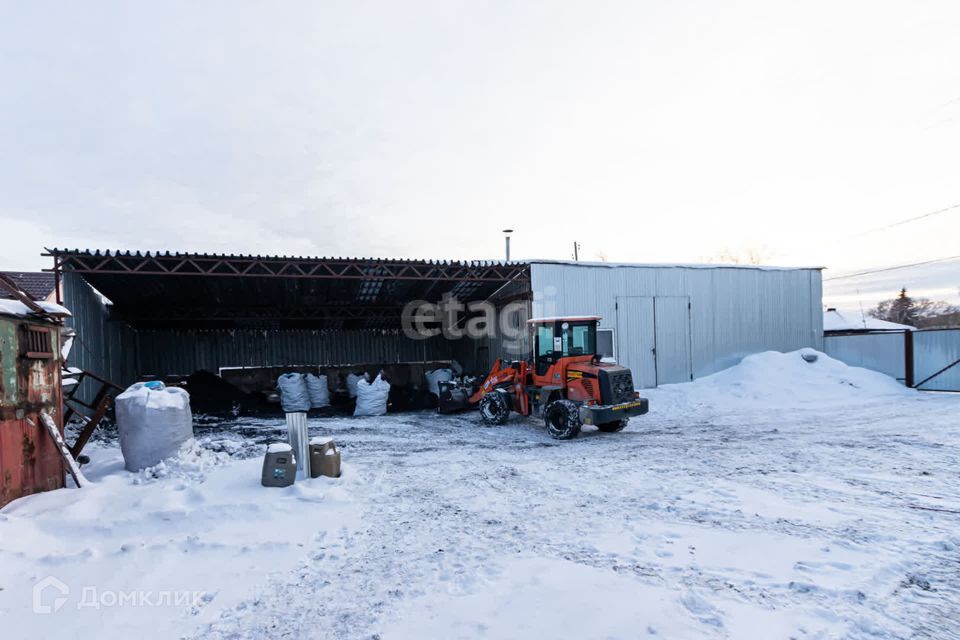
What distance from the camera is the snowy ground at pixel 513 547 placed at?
9.80ft

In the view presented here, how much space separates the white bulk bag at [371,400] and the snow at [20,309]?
24.5ft

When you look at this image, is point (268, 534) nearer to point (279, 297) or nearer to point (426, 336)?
point (279, 297)

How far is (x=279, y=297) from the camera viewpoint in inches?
603

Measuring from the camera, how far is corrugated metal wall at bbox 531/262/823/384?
13.8 m

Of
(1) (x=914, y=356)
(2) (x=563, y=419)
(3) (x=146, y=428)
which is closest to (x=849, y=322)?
(1) (x=914, y=356)

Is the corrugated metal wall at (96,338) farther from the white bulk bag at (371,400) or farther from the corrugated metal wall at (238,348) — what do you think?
the white bulk bag at (371,400)

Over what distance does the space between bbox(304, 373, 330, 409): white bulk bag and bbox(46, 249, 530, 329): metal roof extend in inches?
106

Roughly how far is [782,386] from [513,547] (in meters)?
12.2

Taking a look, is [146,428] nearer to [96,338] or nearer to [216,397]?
[96,338]

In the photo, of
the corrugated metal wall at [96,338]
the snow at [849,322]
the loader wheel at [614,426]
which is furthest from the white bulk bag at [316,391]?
the snow at [849,322]

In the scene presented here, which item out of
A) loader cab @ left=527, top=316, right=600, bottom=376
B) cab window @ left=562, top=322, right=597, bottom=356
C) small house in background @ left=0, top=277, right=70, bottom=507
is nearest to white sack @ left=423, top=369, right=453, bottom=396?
loader cab @ left=527, top=316, right=600, bottom=376

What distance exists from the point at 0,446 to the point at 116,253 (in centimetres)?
723

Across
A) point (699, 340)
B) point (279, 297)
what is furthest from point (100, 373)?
point (699, 340)

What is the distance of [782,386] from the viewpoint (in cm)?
1329
